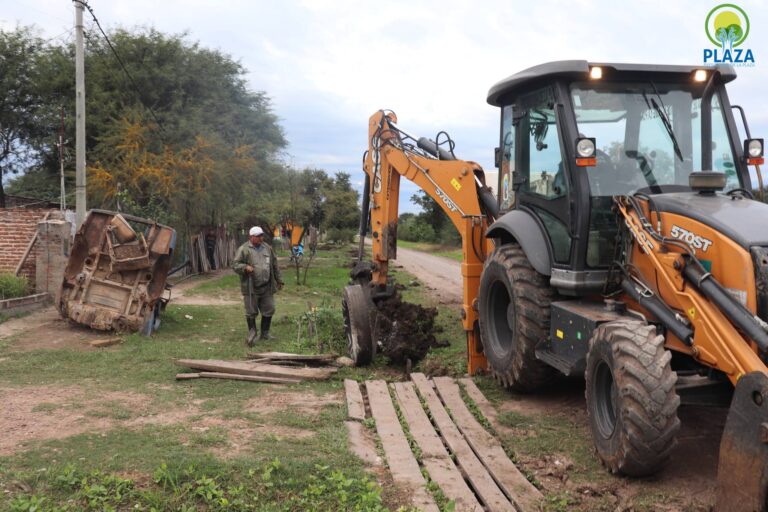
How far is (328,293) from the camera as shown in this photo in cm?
1730

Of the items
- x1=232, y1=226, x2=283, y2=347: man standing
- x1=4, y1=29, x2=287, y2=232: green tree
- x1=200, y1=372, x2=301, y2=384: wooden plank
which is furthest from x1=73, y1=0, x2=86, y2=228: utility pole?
x1=200, y1=372, x2=301, y2=384: wooden plank

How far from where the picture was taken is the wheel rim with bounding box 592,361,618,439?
481cm

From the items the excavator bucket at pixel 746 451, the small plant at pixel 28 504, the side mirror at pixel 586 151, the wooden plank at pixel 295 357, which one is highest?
the side mirror at pixel 586 151

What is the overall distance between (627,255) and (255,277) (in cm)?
606

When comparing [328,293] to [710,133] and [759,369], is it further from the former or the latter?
[759,369]

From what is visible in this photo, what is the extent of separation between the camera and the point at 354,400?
667 cm

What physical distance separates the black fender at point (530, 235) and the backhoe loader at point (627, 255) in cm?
2

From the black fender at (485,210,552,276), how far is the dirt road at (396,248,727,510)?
4.69 feet

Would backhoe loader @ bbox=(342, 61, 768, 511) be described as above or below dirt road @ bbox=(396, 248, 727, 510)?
above

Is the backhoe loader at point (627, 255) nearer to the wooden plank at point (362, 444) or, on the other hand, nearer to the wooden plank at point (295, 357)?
the wooden plank at point (362, 444)

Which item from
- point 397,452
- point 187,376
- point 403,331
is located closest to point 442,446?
point 397,452

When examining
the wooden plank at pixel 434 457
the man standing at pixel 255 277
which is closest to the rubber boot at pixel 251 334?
the man standing at pixel 255 277

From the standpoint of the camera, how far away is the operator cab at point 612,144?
5531 mm

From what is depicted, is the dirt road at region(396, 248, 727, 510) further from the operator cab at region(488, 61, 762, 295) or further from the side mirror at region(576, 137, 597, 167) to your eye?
the side mirror at region(576, 137, 597, 167)
